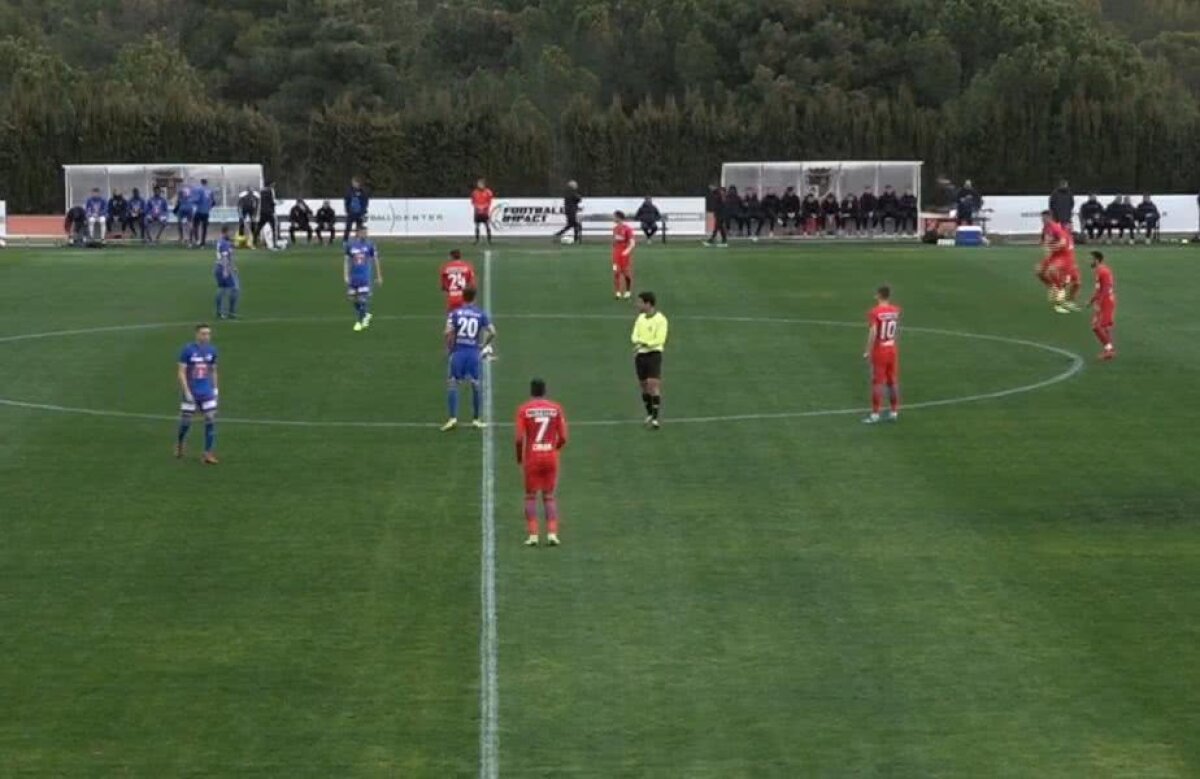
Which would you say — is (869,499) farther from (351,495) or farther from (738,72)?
(738,72)

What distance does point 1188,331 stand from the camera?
165 feet

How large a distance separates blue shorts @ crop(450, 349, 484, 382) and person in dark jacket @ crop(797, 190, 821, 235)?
4502 centimetres

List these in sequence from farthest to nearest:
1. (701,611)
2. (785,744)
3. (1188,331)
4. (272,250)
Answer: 1. (272,250)
2. (1188,331)
3. (701,611)
4. (785,744)

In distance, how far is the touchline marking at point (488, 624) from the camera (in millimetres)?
21062

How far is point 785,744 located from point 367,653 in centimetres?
500

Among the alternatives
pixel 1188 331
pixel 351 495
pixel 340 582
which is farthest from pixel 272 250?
pixel 340 582

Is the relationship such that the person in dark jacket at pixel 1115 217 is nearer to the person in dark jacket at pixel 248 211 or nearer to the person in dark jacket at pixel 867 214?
the person in dark jacket at pixel 867 214

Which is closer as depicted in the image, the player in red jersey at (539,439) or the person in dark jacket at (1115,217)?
the player in red jersey at (539,439)

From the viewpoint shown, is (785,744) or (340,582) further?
(340,582)

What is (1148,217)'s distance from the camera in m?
76.9

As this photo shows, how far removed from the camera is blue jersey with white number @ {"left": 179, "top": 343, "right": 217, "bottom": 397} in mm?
33062

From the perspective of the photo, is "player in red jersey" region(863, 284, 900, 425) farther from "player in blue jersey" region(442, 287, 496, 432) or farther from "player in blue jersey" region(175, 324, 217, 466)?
"player in blue jersey" region(175, 324, 217, 466)

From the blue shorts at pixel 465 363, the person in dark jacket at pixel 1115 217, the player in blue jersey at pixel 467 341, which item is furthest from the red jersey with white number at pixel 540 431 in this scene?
the person in dark jacket at pixel 1115 217

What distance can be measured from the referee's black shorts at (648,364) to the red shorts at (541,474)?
8.90 meters
